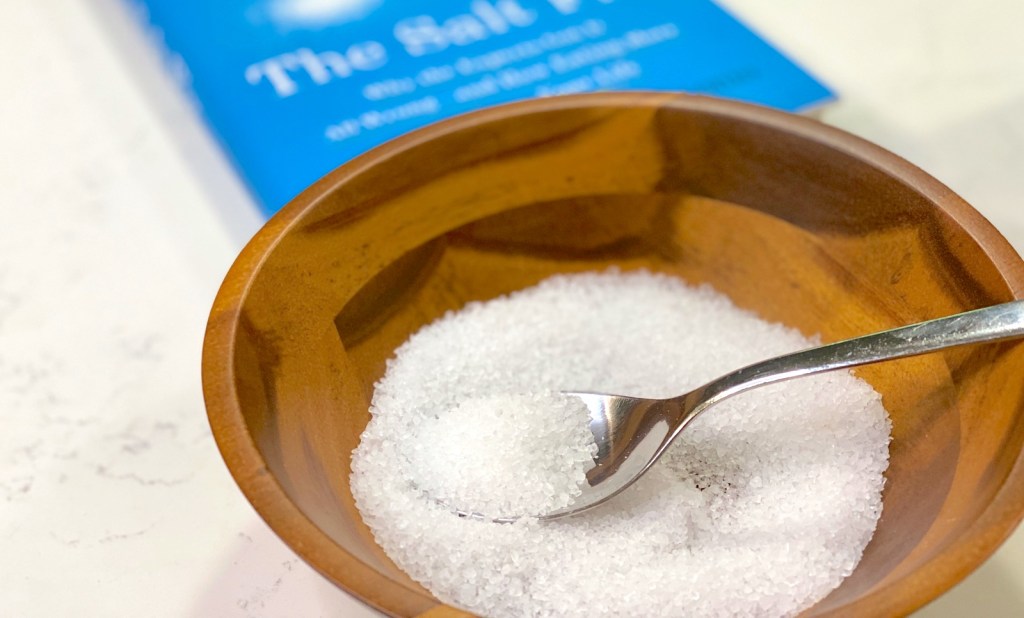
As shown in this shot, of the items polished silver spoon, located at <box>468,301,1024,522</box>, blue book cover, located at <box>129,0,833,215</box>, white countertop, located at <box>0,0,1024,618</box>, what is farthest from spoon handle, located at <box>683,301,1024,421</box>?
blue book cover, located at <box>129,0,833,215</box>

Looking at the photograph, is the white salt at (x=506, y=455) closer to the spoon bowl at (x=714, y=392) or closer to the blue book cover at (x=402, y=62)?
the spoon bowl at (x=714, y=392)

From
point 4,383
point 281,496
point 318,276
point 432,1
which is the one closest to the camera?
point 281,496

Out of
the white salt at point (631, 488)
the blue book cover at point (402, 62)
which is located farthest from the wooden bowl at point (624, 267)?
the blue book cover at point (402, 62)

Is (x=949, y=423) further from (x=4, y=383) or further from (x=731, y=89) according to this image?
(x=4, y=383)

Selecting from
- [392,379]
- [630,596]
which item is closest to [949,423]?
[630,596]

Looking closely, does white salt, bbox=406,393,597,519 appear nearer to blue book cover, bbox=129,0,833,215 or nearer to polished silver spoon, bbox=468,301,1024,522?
polished silver spoon, bbox=468,301,1024,522

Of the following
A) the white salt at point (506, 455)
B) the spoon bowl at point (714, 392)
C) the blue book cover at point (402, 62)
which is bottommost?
the white salt at point (506, 455)

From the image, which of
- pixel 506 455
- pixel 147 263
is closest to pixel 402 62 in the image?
pixel 147 263
